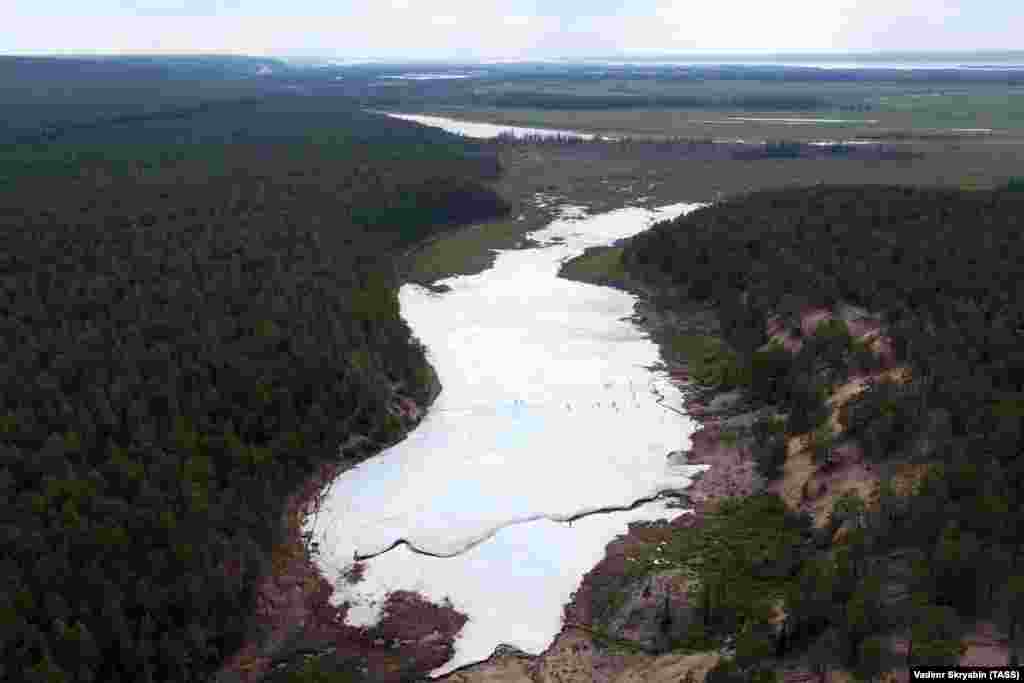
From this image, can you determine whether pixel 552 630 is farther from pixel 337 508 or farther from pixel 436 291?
pixel 436 291

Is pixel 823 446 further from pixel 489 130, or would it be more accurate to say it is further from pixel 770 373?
pixel 489 130

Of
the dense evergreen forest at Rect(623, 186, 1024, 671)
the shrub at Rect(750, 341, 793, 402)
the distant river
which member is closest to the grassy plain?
the distant river

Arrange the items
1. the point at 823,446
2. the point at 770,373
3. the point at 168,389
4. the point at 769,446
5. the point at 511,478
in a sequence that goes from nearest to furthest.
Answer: the point at 823,446
the point at 168,389
the point at 511,478
the point at 769,446
the point at 770,373

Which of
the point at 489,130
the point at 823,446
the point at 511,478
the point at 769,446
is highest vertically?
the point at 489,130

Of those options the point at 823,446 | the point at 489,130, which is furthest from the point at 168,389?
the point at 489,130

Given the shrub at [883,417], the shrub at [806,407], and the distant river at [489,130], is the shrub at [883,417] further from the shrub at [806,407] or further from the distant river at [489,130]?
the distant river at [489,130]

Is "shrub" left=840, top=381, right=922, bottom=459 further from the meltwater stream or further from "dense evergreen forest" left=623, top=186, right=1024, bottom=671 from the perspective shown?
the meltwater stream
